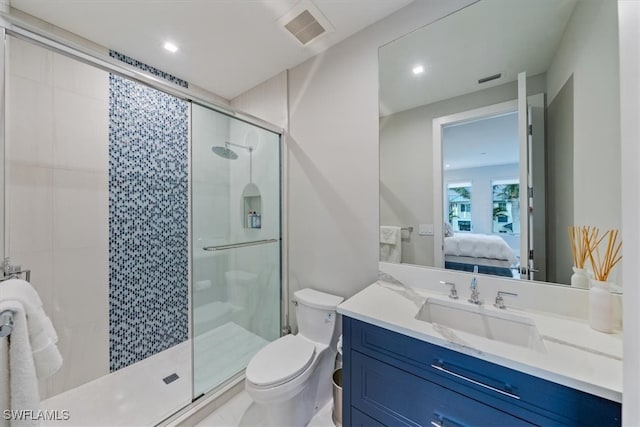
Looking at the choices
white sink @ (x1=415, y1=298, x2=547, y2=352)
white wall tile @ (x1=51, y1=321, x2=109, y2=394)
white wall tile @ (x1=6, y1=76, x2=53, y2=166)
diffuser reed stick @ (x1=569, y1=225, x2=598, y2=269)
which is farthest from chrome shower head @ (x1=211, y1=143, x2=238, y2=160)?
diffuser reed stick @ (x1=569, y1=225, x2=598, y2=269)

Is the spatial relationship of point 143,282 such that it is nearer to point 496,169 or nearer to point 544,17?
point 496,169

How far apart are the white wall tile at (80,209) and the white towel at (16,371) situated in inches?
49.6

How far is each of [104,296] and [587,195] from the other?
9.66ft

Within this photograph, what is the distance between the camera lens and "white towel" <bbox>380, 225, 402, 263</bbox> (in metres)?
1.53

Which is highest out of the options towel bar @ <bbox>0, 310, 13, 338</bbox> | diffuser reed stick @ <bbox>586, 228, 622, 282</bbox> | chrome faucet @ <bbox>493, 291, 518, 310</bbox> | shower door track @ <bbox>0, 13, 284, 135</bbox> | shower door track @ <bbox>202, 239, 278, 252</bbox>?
shower door track @ <bbox>0, 13, 284, 135</bbox>

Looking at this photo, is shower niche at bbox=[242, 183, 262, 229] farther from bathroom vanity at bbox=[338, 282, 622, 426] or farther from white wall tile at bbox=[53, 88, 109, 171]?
bathroom vanity at bbox=[338, 282, 622, 426]

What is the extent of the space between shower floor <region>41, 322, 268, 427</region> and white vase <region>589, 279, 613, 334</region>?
2015mm

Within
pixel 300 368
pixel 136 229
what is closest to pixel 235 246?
pixel 136 229

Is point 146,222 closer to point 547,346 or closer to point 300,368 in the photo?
point 300,368

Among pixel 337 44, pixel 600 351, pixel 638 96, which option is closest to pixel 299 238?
pixel 337 44

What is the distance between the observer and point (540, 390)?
734 millimetres

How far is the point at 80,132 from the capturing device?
1704 mm

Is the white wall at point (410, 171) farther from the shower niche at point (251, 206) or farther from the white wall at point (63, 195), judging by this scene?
the white wall at point (63, 195)

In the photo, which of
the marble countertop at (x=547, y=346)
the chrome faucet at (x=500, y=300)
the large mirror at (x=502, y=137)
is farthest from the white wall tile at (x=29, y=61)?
the chrome faucet at (x=500, y=300)
